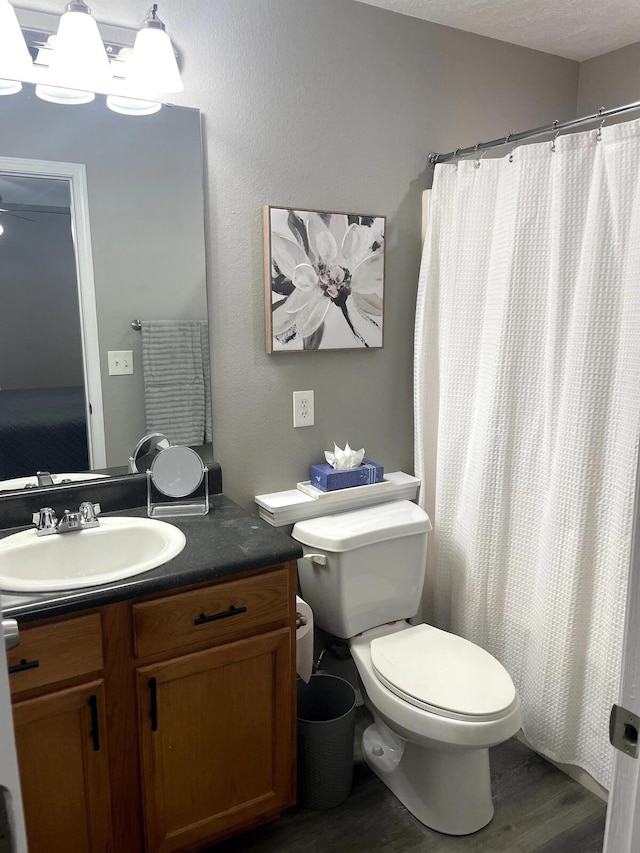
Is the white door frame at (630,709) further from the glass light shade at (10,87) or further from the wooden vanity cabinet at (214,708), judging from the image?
the glass light shade at (10,87)

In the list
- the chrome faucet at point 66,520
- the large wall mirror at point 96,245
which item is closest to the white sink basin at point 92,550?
the chrome faucet at point 66,520

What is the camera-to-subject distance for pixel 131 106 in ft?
5.82

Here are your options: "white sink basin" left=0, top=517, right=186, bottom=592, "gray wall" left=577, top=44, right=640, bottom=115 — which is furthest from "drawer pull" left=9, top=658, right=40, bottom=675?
"gray wall" left=577, top=44, right=640, bottom=115

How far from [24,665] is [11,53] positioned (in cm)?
144

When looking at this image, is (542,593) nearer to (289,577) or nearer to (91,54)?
(289,577)

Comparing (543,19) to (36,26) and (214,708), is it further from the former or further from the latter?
(214,708)

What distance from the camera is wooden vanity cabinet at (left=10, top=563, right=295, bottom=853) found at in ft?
4.61

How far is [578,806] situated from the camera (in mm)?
1917

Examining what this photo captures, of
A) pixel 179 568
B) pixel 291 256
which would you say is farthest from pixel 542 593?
pixel 291 256

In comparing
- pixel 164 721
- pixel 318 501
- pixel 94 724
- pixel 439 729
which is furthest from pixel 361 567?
pixel 94 724

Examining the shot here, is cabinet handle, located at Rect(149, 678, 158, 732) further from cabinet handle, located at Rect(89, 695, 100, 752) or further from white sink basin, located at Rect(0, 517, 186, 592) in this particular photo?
white sink basin, located at Rect(0, 517, 186, 592)

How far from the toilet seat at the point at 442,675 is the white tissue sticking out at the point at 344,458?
0.57 m

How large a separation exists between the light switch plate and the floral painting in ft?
1.45

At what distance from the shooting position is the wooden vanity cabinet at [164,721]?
1.41 meters
